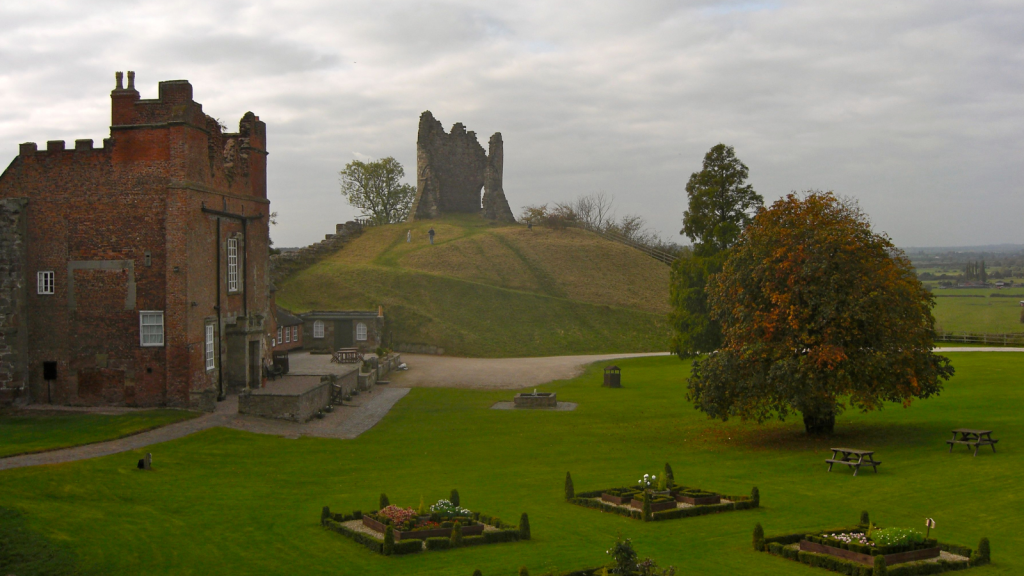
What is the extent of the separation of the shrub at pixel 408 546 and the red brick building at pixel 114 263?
19773 millimetres

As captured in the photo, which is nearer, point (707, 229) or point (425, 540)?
point (425, 540)

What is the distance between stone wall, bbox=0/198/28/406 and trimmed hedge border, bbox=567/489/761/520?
24.0 meters

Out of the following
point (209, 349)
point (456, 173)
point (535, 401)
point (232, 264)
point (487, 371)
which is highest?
point (456, 173)

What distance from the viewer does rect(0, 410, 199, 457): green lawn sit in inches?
1016

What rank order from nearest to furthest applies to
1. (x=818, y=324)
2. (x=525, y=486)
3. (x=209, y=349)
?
(x=525, y=486) < (x=818, y=324) < (x=209, y=349)

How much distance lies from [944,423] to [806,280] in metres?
8.20

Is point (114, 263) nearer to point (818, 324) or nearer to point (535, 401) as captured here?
point (535, 401)

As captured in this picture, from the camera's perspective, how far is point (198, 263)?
1321 inches

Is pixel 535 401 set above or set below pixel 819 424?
above

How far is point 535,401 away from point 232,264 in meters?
15.0

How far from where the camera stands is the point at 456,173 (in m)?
99.9

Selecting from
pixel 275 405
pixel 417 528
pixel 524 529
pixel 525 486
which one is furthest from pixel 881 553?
pixel 275 405

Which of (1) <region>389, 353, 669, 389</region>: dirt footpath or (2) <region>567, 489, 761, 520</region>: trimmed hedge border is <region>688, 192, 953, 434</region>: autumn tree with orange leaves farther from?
(1) <region>389, 353, 669, 389</region>: dirt footpath

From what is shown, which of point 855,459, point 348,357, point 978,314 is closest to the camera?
point 855,459
